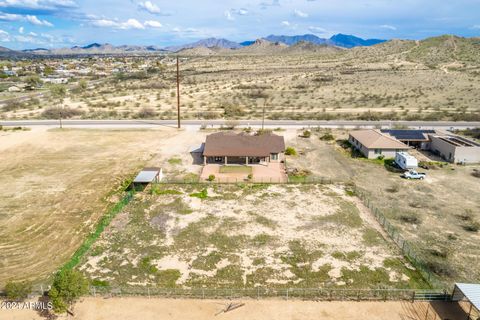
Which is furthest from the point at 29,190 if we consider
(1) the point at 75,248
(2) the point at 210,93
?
(2) the point at 210,93

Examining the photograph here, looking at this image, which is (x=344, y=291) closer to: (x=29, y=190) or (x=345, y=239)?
(x=345, y=239)

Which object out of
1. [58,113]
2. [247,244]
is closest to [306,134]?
[247,244]

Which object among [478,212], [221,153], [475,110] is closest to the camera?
[478,212]

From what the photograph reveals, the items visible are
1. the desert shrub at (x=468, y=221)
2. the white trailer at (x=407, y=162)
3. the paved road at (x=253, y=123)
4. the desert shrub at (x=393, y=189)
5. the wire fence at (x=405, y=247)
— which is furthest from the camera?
the paved road at (x=253, y=123)

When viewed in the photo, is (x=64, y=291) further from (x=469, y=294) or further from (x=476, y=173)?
(x=476, y=173)

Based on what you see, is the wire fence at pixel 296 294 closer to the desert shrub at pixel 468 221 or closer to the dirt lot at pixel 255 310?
the dirt lot at pixel 255 310

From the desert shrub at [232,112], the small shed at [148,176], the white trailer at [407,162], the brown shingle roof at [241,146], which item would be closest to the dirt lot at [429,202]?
the white trailer at [407,162]
